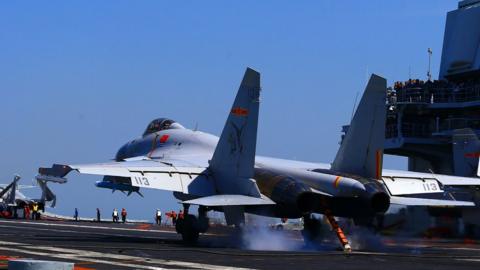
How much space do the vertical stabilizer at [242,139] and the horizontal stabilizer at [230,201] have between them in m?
0.44

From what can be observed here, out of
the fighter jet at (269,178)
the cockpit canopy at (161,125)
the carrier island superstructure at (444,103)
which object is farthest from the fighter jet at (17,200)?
the fighter jet at (269,178)

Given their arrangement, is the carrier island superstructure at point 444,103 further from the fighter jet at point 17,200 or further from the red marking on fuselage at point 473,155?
Answer: the fighter jet at point 17,200

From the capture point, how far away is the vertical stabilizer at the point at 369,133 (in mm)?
25328

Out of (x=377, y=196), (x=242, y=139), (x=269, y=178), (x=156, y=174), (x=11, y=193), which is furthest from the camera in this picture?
(x=11, y=193)

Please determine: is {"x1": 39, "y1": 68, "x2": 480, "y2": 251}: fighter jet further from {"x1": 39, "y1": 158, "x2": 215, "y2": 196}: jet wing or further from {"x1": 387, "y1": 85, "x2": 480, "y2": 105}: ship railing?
{"x1": 387, "y1": 85, "x2": 480, "y2": 105}: ship railing

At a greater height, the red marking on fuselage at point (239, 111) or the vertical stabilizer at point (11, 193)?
the red marking on fuselage at point (239, 111)

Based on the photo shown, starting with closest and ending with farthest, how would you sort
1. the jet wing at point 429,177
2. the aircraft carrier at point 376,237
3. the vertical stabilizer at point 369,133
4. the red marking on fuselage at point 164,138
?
the aircraft carrier at point 376,237 → the vertical stabilizer at point 369,133 → the jet wing at point 429,177 → the red marking on fuselage at point 164,138

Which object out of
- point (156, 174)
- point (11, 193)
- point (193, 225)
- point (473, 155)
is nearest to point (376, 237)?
point (193, 225)

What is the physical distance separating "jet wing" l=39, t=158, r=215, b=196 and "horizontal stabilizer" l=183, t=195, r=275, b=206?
2102 mm

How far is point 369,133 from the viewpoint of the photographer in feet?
83.5

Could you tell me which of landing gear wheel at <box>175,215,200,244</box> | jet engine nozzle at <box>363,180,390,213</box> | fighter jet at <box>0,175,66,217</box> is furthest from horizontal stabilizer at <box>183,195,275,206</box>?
fighter jet at <box>0,175,66,217</box>

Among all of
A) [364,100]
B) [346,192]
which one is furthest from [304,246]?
[364,100]

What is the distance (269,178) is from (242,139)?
4.90 feet

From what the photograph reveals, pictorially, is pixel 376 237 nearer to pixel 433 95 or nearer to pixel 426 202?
pixel 426 202
